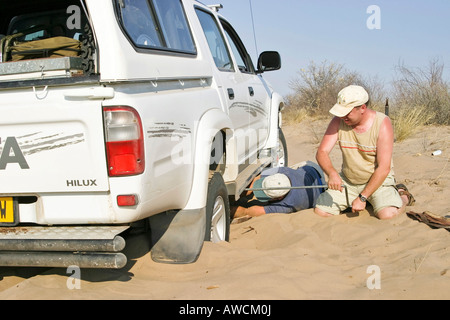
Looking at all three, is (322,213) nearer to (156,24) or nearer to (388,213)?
(388,213)

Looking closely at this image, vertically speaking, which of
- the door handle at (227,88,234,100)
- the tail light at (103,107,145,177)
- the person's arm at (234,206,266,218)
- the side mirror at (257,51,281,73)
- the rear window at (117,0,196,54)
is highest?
the rear window at (117,0,196,54)

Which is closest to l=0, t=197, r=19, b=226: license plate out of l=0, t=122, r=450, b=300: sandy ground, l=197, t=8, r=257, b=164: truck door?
l=0, t=122, r=450, b=300: sandy ground

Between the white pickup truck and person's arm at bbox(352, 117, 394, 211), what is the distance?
6.07ft

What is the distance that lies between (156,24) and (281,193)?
2.52 m

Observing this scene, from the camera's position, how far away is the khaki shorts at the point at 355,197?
206 inches

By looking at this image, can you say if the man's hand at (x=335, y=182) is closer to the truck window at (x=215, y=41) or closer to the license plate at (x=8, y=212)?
the truck window at (x=215, y=41)

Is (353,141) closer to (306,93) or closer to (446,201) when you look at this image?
(446,201)

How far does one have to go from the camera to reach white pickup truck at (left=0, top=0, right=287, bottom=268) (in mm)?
3018

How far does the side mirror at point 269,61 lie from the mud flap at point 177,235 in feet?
10.9

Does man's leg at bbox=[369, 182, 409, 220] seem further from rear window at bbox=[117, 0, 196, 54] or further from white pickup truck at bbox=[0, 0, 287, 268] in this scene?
rear window at bbox=[117, 0, 196, 54]

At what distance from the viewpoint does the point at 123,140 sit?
9.84 feet

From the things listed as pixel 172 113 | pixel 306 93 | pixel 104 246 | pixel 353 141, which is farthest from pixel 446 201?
pixel 306 93

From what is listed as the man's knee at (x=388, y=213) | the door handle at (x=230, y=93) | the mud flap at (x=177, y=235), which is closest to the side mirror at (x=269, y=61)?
the door handle at (x=230, y=93)
